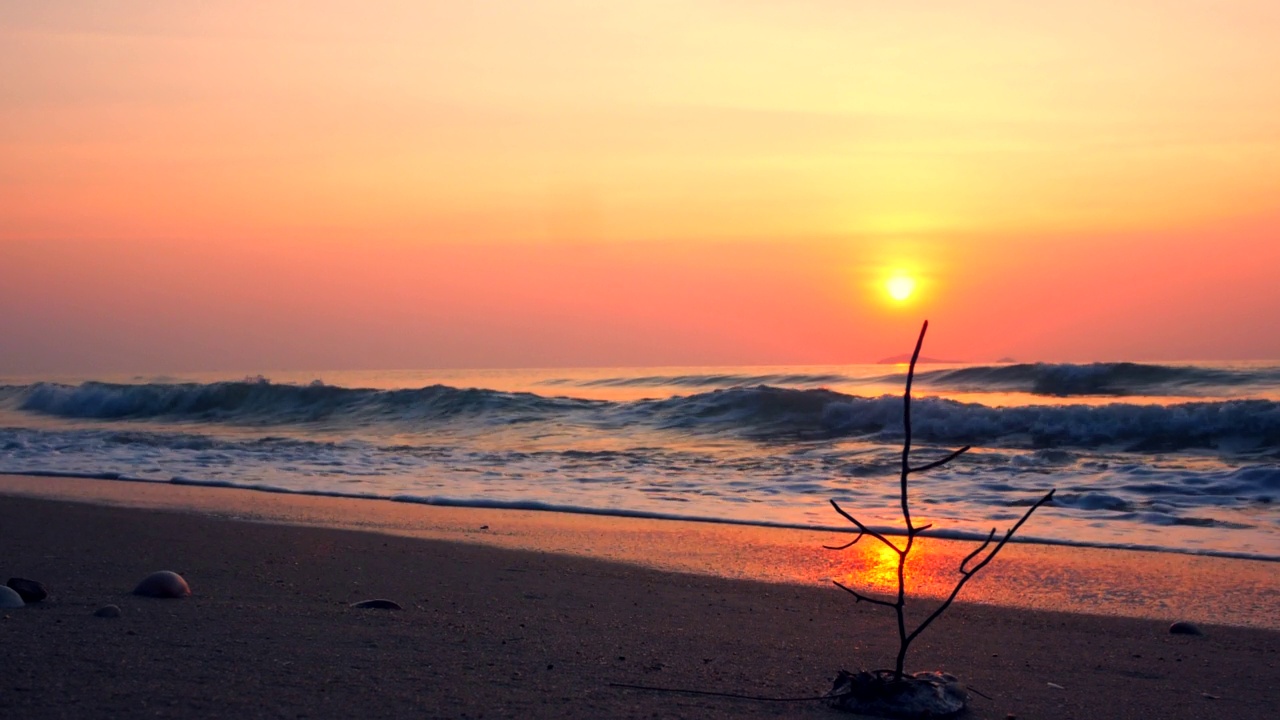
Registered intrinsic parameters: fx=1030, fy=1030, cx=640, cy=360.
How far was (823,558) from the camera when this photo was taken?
6324 millimetres

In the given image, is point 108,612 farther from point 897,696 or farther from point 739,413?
point 739,413

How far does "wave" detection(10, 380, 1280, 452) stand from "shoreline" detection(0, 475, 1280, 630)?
832cm

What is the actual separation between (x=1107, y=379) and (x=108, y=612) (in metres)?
23.3

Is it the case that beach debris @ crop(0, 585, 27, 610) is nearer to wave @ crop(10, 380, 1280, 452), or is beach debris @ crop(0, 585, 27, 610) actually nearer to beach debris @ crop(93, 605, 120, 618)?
beach debris @ crop(93, 605, 120, 618)

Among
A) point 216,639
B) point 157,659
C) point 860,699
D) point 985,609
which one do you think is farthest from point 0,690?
point 985,609

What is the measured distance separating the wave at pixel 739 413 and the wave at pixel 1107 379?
223 inches

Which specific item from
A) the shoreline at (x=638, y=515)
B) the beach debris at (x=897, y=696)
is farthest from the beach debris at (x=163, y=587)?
the shoreline at (x=638, y=515)

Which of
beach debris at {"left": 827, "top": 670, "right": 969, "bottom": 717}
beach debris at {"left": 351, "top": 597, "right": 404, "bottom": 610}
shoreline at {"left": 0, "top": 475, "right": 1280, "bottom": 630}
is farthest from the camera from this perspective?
shoreline at {"left": 0, "top": 475, "right": 1280, "bottom": 630}

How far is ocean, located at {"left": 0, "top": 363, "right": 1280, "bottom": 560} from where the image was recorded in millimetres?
8547

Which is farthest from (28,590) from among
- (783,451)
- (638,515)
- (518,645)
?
(783,451)

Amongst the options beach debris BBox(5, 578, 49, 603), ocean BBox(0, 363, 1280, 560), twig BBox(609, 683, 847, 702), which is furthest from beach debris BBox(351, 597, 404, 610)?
ocean BBox(0, 363, 1280, 560)

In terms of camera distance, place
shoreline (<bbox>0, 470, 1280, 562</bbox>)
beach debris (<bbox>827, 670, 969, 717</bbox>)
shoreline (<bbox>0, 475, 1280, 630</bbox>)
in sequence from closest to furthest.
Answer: beach debris (<bbox>827, 670, 969, 717</bbox>)
shoreline (<bbox>0, 475, 1280, 630</bbox>)
shoreline (<bbox>0, 470, 1280, 562</bbox>)

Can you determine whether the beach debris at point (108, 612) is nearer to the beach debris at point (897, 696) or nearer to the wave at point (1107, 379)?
the beach debris at point (897, 696)

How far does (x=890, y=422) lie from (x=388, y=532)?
1208cm
